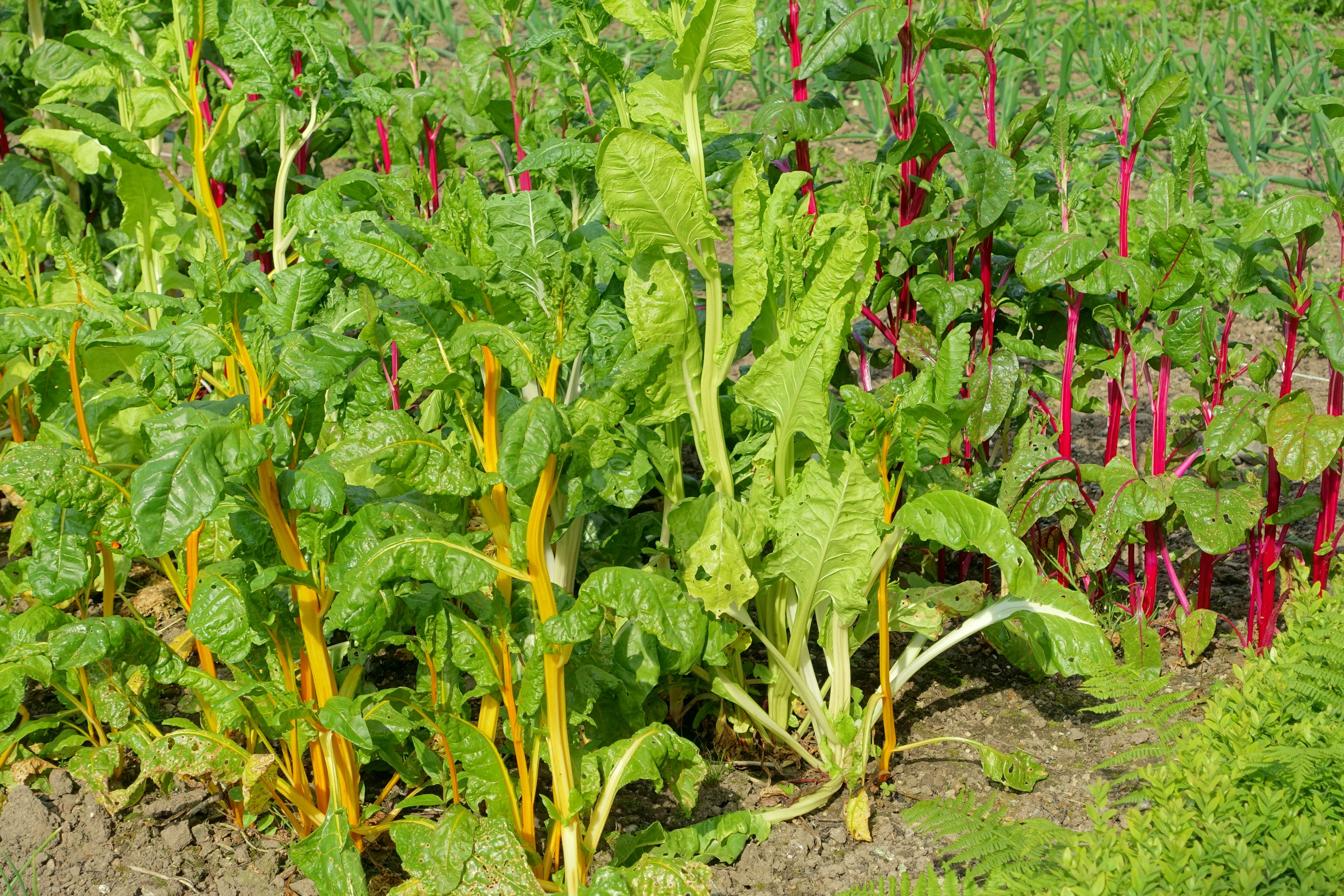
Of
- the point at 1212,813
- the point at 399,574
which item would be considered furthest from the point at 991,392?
the point at 399,574

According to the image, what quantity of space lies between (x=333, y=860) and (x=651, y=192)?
1.30m

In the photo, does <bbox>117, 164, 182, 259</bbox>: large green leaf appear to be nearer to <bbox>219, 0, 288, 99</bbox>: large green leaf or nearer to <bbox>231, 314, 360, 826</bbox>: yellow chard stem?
<bbox>219, 0, 288, 99</bbox>: large green leaf

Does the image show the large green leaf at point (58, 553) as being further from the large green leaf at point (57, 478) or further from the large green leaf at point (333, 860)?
the large green leaf at point (333, 860)

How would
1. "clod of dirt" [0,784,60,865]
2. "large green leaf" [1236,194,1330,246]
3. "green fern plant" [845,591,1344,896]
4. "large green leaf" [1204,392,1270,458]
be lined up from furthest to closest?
"large green leaf" [1204,392,1270,458] < "large green leaf" [1236,194,1330,246] < "clod of dirt" [0,784,60,865] < "green fern plant" [845,591,1344,896]

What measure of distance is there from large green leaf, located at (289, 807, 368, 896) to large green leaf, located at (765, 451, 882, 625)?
37.0 inches

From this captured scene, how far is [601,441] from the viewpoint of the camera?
2.10m

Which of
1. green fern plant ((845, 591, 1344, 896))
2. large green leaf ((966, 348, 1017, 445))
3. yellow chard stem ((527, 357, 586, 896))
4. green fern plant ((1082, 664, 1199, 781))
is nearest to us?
green fern plant ((845, 591, 1344, 896))

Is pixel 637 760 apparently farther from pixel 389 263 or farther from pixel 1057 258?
pixel 1057 258

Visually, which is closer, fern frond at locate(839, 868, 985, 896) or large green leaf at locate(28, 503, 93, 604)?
fern frond at locate(839, 868, 985, 896)

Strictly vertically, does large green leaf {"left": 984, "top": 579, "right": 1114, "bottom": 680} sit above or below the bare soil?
above

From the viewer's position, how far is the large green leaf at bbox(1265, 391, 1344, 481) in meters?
2.51

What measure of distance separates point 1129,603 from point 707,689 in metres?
1.19

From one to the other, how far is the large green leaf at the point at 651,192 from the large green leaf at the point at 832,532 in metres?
0.52

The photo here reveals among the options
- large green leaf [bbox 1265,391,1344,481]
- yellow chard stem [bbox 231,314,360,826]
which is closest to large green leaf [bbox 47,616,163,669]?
yellow chard stem [bbox 231,314,360,826]
